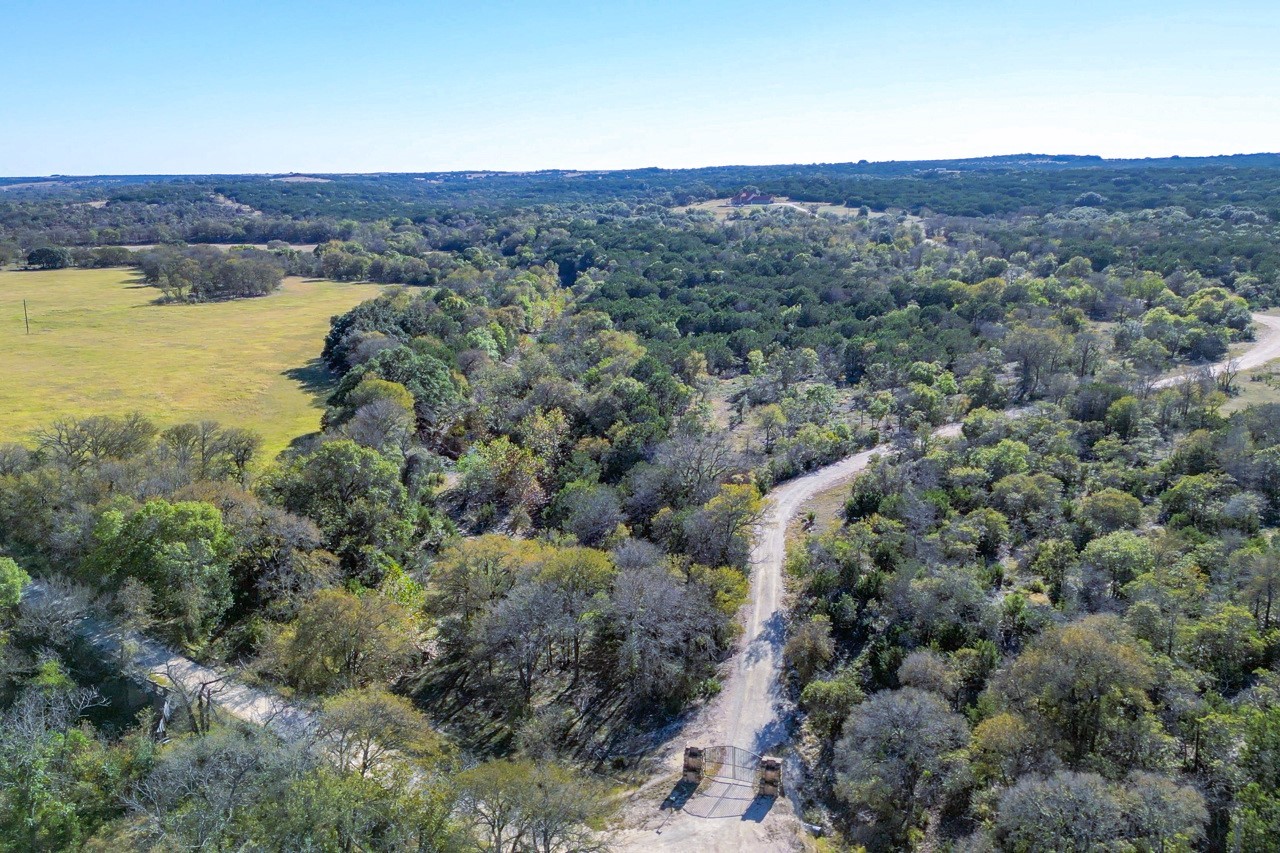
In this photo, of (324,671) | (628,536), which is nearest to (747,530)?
(628,536)

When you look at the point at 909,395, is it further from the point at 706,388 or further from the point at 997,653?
the point at 997,653

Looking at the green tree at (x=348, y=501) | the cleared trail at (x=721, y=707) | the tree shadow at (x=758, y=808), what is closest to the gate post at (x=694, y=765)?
the cleared trail at (x=721, y=707)

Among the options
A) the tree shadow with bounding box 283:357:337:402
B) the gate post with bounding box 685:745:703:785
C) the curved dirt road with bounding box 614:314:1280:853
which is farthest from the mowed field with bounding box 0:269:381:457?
the gate post with bounding box 685:745:703:785

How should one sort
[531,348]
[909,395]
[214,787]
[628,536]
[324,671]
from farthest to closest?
[531,348] < [909,395] < [628,536] < [324,671] < [214,787]

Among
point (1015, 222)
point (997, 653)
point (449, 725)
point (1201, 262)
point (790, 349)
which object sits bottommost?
point (449, 725)

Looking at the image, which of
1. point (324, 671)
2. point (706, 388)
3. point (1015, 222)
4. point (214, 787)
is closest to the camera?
point (214, 787)

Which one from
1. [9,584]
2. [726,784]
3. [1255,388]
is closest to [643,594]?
[726,784]

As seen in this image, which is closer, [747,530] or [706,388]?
[747,530]
